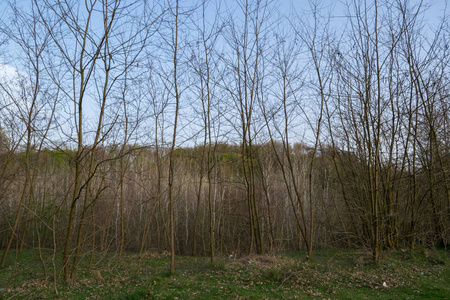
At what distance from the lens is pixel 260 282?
5023 mm

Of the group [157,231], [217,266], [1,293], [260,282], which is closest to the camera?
[1,293]

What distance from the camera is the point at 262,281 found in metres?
5.07

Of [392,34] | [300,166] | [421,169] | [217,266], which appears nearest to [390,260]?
[421,169]

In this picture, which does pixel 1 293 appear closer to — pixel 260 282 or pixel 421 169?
pixel 260 282

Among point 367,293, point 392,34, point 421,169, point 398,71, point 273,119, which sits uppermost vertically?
point 392,34

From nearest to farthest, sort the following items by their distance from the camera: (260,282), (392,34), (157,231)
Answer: (260,282)
(392,34)
(157,231)

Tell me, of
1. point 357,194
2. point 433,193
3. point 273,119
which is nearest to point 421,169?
point 433,193

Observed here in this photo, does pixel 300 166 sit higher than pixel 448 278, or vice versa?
pixel 300 166

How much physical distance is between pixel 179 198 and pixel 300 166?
4.17 meters

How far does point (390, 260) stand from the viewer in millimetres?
6000

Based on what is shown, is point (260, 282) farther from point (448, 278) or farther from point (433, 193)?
point (433, 193)

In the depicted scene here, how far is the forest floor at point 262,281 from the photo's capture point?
438 cm

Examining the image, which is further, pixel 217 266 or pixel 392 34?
pixel 392 34

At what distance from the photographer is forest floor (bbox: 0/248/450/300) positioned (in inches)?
173
